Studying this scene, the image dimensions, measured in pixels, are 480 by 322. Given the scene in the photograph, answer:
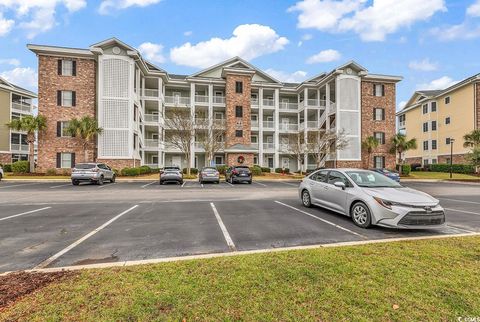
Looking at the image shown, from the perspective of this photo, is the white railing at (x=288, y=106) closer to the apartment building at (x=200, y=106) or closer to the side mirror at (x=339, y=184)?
the apartment building at (x=200, y=106)

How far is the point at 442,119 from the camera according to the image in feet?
136

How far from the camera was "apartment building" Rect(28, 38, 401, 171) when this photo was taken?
91.4 ft

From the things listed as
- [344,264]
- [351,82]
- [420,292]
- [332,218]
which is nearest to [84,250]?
[344,264]

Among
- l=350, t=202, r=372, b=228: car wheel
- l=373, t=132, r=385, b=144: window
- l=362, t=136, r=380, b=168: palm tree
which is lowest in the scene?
l=350, t=202, r=372, b=228: car wheel

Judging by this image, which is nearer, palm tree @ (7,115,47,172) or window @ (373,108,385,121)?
palm tree @ (7,115,47,172)

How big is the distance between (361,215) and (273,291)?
15.6ft

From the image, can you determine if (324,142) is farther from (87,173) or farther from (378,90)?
(87,173)

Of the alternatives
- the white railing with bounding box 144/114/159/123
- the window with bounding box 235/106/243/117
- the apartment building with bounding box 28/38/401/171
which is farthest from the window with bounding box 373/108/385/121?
the white railing with bounding box 144/114/159/123

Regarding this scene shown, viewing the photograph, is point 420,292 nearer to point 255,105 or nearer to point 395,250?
point 395,250

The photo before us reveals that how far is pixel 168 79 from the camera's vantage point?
117 ft

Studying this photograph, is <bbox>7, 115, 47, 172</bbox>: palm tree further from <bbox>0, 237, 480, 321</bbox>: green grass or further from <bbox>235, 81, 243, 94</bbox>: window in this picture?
<bbox>0, 237, 480, 321</bbox>: green grass

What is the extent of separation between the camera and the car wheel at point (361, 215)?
6789 millimetres

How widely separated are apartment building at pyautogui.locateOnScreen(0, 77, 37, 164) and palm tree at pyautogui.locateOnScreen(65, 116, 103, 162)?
788 inches

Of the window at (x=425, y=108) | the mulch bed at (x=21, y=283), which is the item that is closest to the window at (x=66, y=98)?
the mulch bed at (x=21, y=283)
